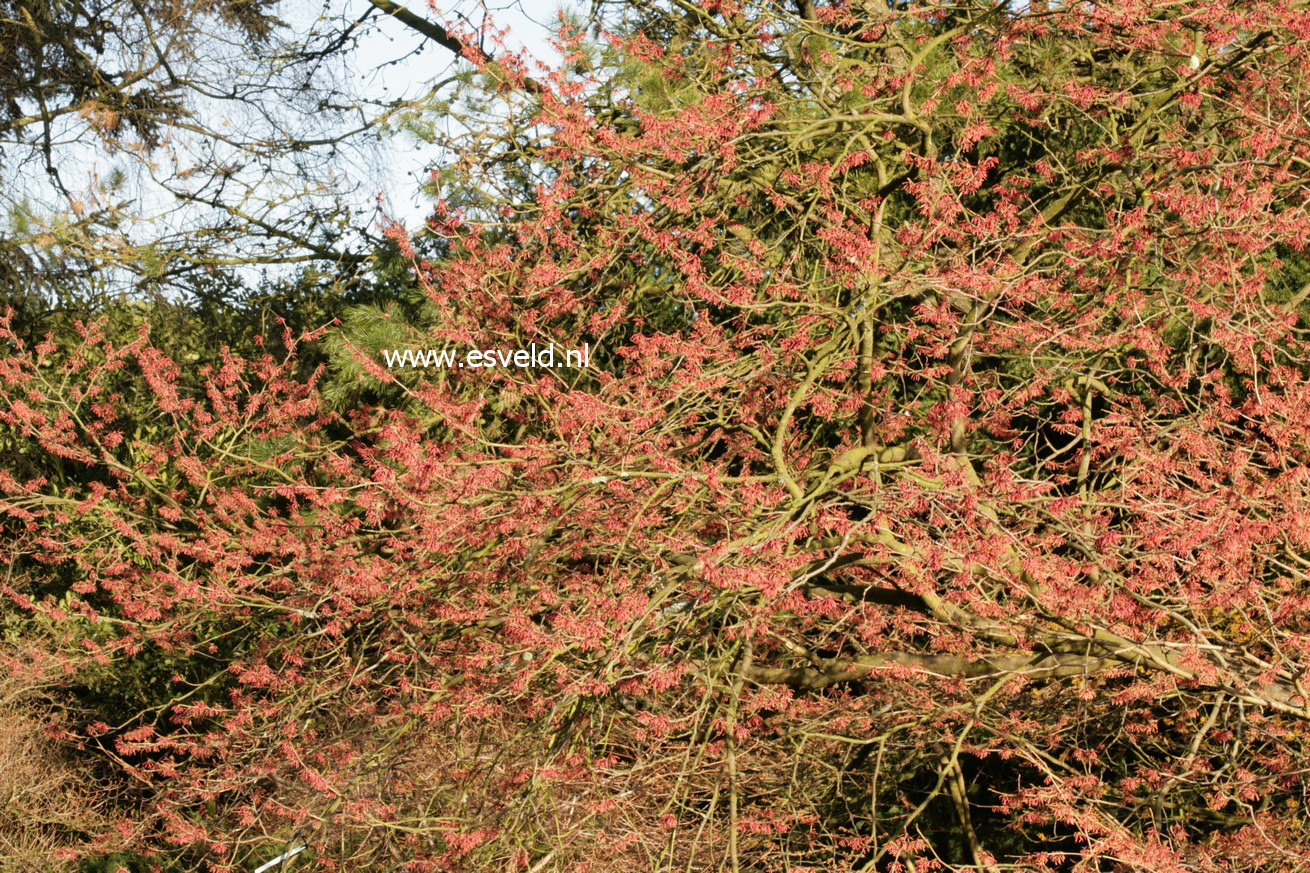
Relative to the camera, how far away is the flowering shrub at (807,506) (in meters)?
3.93

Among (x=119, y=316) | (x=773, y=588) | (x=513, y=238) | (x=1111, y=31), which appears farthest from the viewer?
(x=119, y=316)

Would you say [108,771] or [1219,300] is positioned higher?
[1219,300]

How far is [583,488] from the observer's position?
415 centimetres

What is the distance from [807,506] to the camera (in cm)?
390

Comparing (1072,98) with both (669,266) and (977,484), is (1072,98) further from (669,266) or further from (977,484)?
(977,484)

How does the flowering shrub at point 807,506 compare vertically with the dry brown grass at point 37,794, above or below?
above

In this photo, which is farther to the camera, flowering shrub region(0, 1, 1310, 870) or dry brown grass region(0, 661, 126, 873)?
dry brown grass region(0, 661, 126, 873)

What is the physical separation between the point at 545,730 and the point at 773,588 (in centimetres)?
87

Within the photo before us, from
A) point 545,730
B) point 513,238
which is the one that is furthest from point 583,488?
point 513,238

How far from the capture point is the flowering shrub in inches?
155

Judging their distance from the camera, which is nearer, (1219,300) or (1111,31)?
(1219,300)

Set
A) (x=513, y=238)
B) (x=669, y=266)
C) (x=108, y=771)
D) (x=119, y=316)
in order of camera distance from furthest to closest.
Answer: (x=119, y=316) < (x=108, y=771) < (x=513, y=238) < (x=669, y=266)

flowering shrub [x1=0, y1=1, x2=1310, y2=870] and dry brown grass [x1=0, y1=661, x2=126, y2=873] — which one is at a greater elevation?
flowering shrub [x1=0, y1=1, x2=1310, y2=870]

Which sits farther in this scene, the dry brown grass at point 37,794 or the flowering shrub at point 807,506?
the dry brown grass at point 37,794
